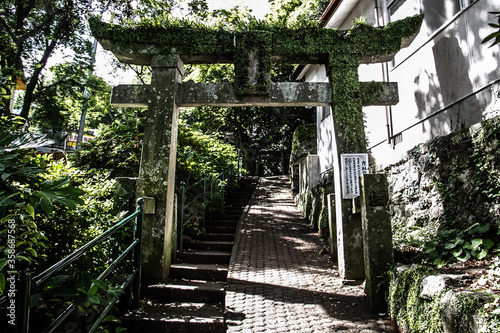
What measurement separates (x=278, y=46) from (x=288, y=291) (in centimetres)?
408

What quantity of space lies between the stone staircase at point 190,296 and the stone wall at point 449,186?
122 inches

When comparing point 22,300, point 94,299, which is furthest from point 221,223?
point 22,300

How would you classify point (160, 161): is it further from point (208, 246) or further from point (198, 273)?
point (208, 246)

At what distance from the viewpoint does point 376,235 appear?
4.20m

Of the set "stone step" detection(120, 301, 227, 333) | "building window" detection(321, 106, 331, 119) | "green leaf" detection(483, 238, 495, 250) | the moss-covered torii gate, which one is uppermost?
"building window" detection(321, 106, 331, 119)

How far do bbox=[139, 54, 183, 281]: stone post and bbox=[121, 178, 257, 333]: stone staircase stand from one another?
1.15 feet

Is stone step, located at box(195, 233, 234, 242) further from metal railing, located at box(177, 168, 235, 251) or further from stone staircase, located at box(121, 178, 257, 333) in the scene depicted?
metal railing, located at box(177, 168, 235, 251)

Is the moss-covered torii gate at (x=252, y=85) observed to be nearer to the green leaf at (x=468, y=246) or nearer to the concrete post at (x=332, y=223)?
the concrete post at (x=332, y=223)

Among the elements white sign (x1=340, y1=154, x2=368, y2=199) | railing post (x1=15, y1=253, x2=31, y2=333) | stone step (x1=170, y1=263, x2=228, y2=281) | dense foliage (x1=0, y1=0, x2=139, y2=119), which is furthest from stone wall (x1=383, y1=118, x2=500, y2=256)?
dense foliage (x1=0, y1=0, x2=139, y2=119)

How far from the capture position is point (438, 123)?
6008mm

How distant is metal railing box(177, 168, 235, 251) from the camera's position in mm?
6359

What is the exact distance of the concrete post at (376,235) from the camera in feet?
13.3

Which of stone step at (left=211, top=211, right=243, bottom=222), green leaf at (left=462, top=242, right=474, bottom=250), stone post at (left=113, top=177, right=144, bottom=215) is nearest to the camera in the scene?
green leaf at (left=462, top=242, right=474, bottom=250)

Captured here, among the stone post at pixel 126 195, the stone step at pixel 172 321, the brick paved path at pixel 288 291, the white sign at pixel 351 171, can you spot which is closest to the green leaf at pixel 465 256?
the brick paved path at pixel 288 291
